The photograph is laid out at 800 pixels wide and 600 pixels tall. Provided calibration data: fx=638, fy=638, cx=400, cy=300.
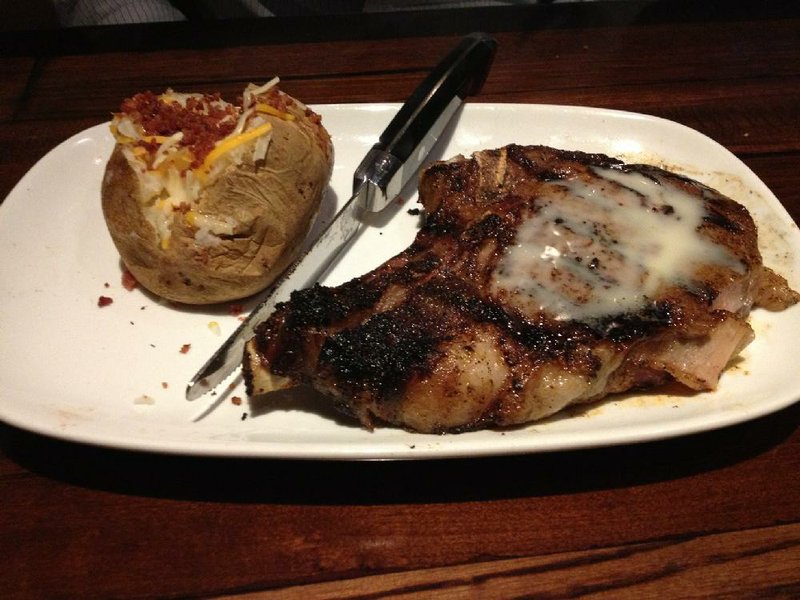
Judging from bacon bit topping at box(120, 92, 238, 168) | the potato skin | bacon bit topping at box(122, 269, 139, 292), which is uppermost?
bacon bit topping at box(120, 92, 238, 168)

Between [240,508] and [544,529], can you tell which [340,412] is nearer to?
[240,508]

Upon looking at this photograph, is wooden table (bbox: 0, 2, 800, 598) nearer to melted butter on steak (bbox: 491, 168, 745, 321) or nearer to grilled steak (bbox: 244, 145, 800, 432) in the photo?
grilled steak (bbox: 244, 145, 800, 432)

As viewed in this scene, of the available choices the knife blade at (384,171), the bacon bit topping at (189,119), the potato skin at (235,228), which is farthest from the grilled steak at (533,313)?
the bacon bit topping at (189,119)

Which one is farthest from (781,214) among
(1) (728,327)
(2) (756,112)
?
(2) (756,112)

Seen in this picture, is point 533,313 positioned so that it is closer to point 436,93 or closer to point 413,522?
point 413,522

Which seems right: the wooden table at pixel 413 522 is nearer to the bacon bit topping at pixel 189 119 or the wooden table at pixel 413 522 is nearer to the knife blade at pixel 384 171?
the knife blade at pixel 384 171

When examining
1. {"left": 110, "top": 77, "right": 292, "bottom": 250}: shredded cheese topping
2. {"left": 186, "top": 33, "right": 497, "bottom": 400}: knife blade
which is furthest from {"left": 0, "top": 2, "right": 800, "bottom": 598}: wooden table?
{"left": 110, "top": 77, "right": 292, "bottom": 250}: shredded cheese topping

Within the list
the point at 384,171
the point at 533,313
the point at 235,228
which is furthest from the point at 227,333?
the point at 533,313
